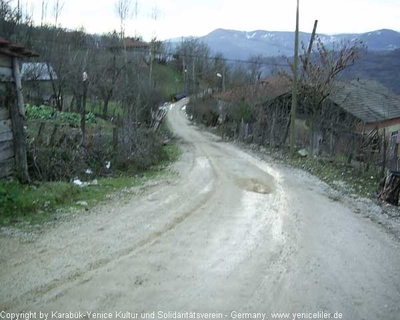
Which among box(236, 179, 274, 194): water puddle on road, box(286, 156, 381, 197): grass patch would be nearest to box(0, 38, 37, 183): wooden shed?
box(236, 179, 274, 194): water puddle on road

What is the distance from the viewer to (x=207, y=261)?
6.11m

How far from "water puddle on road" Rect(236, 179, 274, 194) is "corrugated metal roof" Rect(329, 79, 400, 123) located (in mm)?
13454

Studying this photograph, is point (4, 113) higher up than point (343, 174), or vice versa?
point (4, 113)

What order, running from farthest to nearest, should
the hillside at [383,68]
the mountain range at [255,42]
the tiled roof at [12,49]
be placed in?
the mountain range at [255,42]
the hillside at [383,68]
the tiled roof at [12,49]

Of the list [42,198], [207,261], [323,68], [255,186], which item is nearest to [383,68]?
[323,68]

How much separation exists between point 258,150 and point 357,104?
1004 cm

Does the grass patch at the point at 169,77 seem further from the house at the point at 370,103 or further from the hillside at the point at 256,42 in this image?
the house at the point at 370,103

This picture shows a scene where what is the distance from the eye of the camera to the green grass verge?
7594mm

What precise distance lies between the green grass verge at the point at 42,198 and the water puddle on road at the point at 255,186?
338 cm

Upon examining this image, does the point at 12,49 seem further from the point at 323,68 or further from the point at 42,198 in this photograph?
the point at 323,68

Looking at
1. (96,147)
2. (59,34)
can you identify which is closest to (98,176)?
(96,147)

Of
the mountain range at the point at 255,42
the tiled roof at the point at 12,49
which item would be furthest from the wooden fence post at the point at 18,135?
the mountain range at the point at 255,42

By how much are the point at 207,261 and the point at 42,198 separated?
420 centimetres

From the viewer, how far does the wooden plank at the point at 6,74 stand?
903 cm
